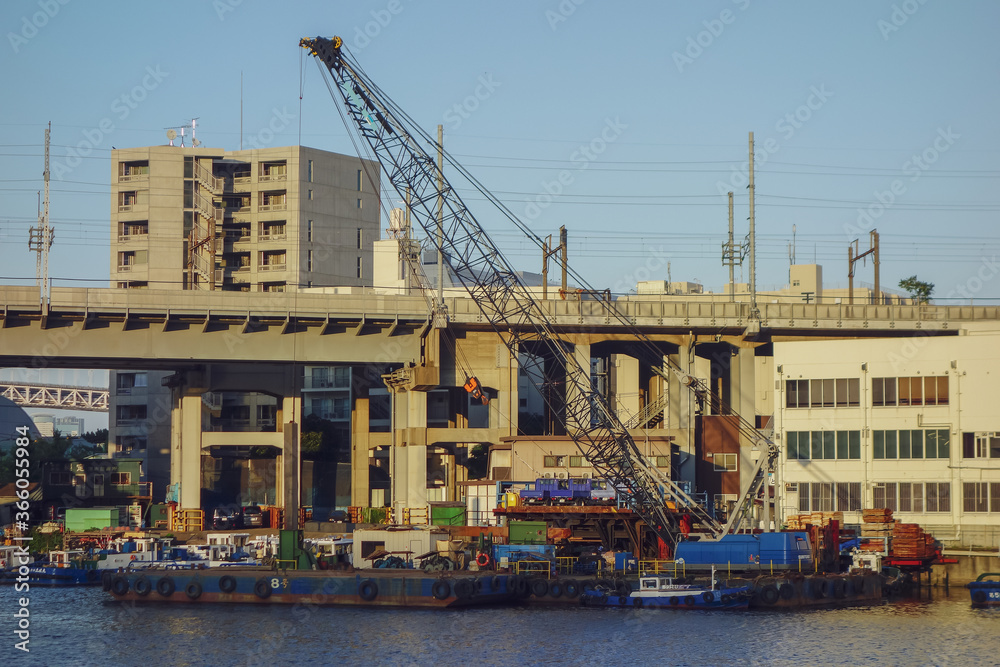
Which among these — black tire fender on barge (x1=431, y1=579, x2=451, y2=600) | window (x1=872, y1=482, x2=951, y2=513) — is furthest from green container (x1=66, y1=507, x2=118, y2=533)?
window (x1=872, y1=482, x2=951, y2=513)

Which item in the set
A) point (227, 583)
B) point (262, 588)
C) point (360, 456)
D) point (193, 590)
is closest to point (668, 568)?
point (262, 588)

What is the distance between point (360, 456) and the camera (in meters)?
103

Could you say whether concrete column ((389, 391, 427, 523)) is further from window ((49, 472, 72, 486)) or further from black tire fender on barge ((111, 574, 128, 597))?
window ((49, 472, 72, 486))

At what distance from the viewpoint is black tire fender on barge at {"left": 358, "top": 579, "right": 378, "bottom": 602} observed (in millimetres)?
64500

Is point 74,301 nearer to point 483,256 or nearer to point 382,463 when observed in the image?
point 483,256

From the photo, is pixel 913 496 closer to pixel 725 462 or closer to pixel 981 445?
pixel 981 445

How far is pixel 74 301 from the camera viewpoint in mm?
86812

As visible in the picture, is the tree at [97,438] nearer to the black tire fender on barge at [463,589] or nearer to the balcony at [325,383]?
the balcony at [325,383]

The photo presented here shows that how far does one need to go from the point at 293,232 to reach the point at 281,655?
97.7 m

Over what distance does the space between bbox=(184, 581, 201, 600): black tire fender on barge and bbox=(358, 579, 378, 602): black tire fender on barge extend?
977 cm

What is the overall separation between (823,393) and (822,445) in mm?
3529

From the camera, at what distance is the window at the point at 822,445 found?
76.9 meters

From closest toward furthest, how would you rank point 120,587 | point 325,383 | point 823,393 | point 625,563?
point 120,587 → point 625,563 → point 823,393 → point 325,383

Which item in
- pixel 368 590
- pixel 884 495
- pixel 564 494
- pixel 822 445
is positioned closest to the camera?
pixel 368 590
